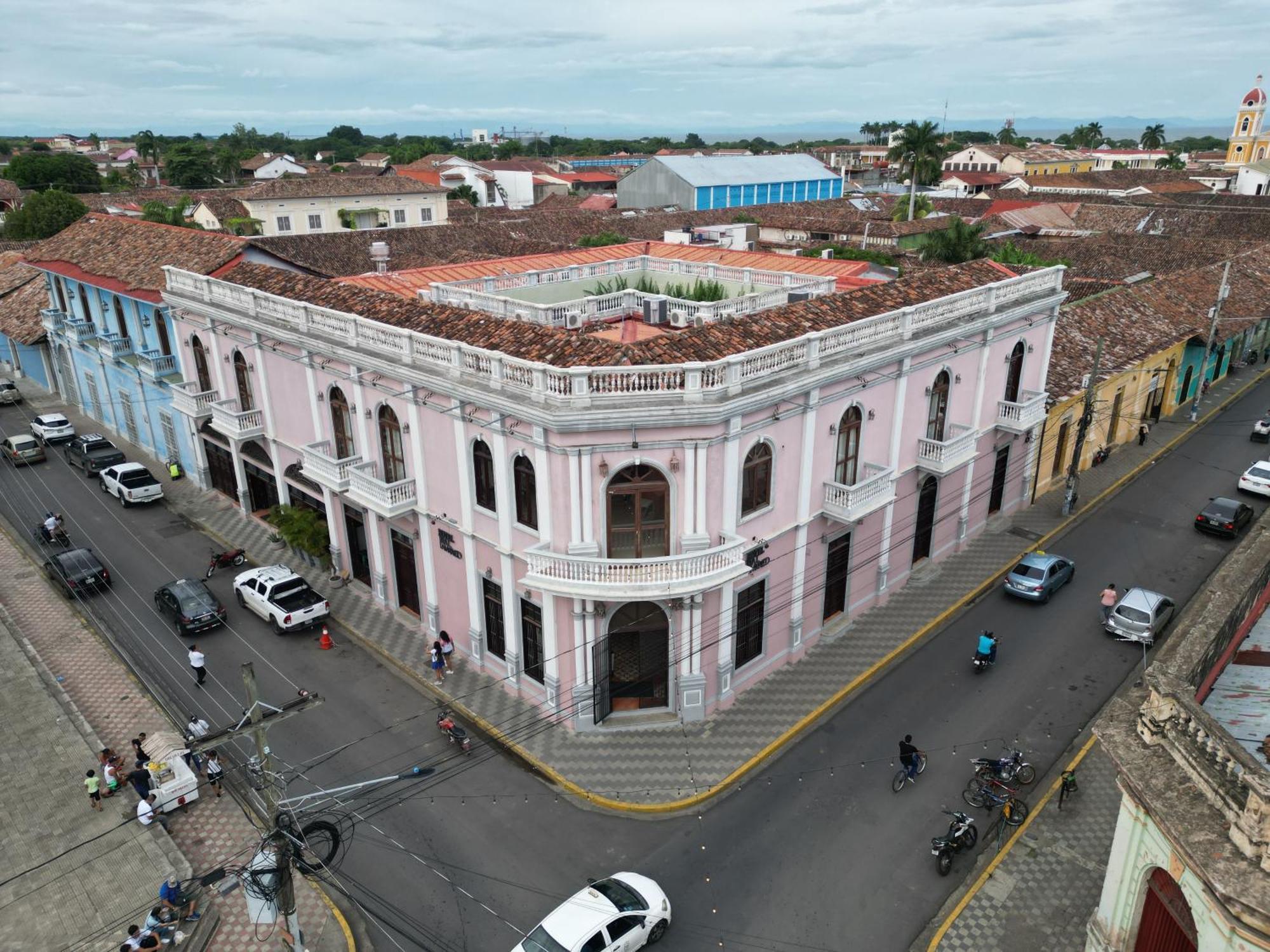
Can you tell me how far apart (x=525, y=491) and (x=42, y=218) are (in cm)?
6427

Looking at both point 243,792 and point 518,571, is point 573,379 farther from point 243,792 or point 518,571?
point 243,792

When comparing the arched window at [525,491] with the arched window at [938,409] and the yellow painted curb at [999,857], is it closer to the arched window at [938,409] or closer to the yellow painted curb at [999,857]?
the yellow painted curb at [999,857]

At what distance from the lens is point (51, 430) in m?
40.8

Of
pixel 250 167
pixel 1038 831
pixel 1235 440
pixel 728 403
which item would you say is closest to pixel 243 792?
pixel 728 403

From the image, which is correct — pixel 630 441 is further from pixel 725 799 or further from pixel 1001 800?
pixel 1001 800

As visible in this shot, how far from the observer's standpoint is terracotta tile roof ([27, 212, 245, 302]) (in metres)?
33.5

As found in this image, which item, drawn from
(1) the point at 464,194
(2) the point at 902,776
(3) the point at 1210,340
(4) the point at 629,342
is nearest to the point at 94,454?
(4) the point at 629,342

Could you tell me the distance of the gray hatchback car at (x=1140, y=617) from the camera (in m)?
24.9

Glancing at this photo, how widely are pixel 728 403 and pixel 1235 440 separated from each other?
3368 cm

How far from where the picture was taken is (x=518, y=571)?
21.4 m

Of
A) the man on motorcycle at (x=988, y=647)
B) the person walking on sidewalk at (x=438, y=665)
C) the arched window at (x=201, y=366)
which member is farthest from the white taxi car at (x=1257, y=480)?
the arched window at (x=201, y=366)

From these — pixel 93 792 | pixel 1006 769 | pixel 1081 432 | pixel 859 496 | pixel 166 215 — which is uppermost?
pixel 166 215

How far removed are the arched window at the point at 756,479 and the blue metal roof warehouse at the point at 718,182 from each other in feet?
206

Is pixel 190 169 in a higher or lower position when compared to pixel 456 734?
higher
